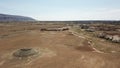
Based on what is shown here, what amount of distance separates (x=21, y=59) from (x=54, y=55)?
4.00 m

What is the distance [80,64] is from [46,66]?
11.4 ft

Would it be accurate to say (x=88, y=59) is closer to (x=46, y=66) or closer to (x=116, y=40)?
(x=46, y=66)

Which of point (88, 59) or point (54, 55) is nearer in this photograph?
point (88, 59)

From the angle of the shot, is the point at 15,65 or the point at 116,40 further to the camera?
the point at 116,40

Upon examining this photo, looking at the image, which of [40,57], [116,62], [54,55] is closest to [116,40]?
[116,62]

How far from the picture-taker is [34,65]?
13.9 meters

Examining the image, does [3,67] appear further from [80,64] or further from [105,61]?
[105,61]

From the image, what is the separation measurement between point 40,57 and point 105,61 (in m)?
7.42

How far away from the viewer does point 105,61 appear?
49.3 feet

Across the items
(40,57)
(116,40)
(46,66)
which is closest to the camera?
(46,66)

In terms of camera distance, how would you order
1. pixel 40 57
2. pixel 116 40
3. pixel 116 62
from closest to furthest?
pixel 116 62 < pixel 40 57 < pixel 116 40

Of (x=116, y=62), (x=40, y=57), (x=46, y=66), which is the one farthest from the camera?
(x=40, y=57)

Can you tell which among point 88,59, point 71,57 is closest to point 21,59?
point 71,57

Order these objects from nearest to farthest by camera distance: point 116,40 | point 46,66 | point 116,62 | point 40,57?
point 46,66 → point 116,62 → point 40,57 → point 116,40
